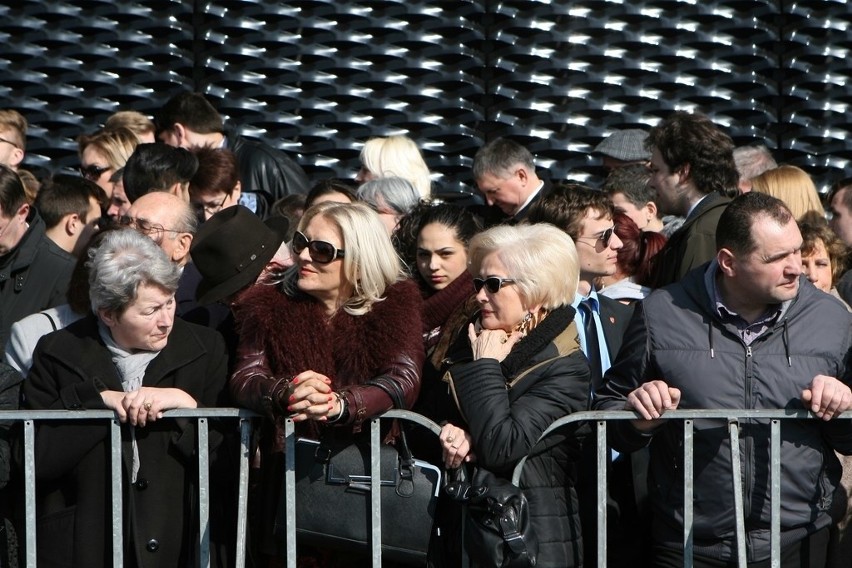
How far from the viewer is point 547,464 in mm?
4641

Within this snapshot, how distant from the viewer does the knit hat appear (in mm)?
8000

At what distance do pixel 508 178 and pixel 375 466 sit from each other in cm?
301

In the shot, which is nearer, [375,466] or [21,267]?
[375,466]

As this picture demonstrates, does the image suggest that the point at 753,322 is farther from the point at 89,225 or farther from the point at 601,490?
the point at 89,225

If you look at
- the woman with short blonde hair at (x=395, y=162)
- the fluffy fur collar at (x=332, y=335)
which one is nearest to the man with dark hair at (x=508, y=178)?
the woman with short blonde hair at (x=395, y=162)

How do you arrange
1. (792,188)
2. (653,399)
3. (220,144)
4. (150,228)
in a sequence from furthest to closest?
(220,144) → (792,188) → (150,228) → (653,399)

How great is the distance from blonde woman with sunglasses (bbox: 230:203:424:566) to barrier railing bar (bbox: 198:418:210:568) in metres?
0.17

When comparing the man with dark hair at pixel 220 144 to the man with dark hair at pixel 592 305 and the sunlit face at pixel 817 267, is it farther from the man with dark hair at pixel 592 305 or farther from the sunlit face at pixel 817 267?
the sunlit face at pixel 817 267

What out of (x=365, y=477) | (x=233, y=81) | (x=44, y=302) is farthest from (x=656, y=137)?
(x=233, y=81)

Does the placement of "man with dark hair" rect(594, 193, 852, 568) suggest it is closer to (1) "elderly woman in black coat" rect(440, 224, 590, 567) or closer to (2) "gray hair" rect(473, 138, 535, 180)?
(1) "elderly woman in black coat" rect(440, 224, 590, 567)

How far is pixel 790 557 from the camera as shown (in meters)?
4.67

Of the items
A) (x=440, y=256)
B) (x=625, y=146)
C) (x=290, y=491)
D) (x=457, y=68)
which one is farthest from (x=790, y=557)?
(x=457, y=68)

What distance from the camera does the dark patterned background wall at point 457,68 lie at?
8766 mm

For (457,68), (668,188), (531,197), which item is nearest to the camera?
(668,188)
